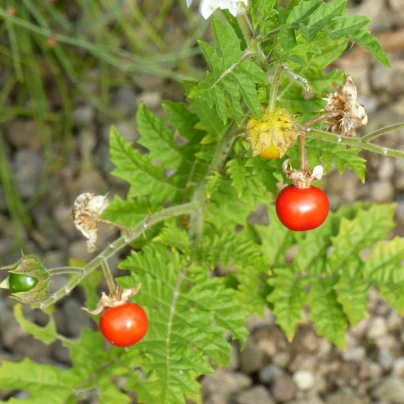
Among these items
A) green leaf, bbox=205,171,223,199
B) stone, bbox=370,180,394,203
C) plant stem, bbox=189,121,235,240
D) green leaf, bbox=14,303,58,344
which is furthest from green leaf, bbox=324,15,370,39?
stone, bbox=370,180,394,203

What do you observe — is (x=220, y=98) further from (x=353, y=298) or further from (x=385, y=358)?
(x=385, y=358)

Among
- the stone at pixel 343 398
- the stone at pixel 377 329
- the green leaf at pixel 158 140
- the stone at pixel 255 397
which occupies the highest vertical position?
the green leaf at pixel 158 140

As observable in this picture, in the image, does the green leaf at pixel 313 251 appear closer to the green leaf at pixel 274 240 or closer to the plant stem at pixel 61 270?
the green leaf at pixel 274 240

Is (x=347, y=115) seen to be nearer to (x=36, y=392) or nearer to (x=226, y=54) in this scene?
(x=226, y=54)

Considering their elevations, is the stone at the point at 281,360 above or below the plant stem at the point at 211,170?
below

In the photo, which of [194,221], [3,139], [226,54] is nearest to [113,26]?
[3,139]

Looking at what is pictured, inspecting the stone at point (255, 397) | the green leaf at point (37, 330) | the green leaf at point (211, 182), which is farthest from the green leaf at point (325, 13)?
the stone at point (255, 397)
